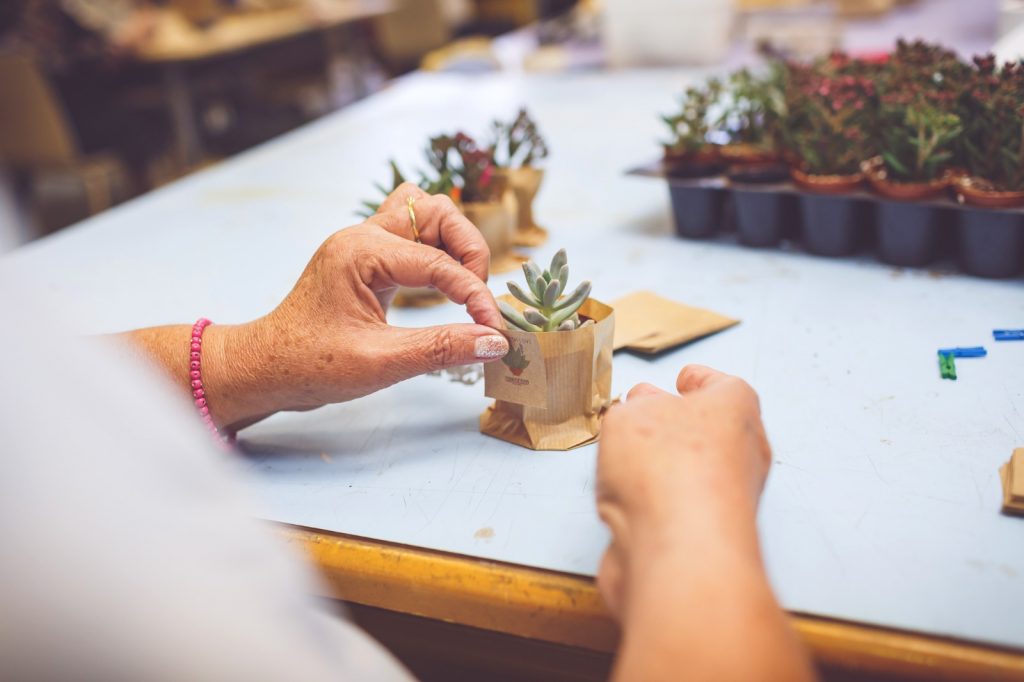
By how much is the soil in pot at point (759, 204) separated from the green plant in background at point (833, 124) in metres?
0.05

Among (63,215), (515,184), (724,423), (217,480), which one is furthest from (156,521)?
(63,215)

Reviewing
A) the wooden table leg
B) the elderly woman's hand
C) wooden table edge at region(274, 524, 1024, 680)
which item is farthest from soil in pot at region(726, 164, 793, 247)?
the wooden table leg

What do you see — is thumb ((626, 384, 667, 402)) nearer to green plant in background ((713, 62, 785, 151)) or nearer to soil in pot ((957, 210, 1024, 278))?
soil in pot ((957, 210, 1024, 278))

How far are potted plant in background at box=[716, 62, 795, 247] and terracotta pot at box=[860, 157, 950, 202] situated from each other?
15 cm

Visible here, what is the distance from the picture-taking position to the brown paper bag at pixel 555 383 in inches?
30.5

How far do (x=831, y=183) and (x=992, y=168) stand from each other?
207 mm

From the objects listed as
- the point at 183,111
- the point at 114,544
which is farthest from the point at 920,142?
the point at 183,111

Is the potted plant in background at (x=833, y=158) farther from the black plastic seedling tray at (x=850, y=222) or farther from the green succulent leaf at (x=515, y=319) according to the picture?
the green succulent leaf at (x=515, y=319)

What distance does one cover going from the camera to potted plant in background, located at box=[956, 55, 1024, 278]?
3.47ft

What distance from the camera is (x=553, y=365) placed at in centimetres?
78

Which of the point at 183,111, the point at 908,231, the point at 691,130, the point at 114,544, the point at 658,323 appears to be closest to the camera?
the point at 114,544

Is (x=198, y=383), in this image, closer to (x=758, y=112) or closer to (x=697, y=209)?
(x=697, y=209)

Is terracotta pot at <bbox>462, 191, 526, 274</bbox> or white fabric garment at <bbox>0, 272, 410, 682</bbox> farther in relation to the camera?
terracotta pot at <bbox>462, 191, 526, 274</bbox>

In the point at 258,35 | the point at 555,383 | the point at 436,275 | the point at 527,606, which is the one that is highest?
the point at 258,35
